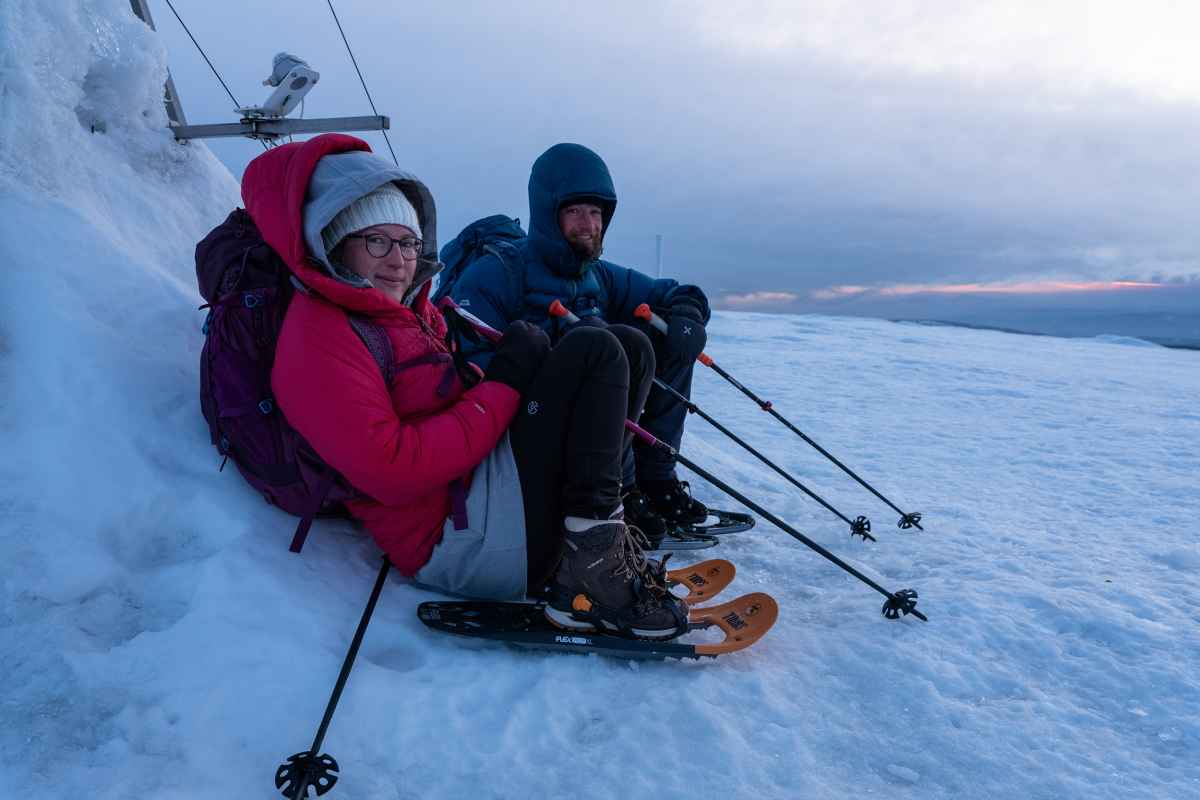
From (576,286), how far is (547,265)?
0.23 metres

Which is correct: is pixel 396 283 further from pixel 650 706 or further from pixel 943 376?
pixel 943 376

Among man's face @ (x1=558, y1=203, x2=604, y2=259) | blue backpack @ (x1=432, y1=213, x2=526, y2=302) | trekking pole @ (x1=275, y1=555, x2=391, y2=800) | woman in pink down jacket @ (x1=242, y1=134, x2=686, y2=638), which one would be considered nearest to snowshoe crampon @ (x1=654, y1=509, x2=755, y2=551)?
woman in pink down jacket @ (x1=242, y1=134, x2=686, y2=638)

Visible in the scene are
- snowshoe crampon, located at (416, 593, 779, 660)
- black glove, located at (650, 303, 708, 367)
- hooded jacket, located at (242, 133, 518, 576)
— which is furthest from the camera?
black glove, located at (650, 303, 708, 367)

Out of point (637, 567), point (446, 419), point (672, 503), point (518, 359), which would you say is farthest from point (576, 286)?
point (637, 567)

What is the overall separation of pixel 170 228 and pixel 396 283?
2169 millimetres

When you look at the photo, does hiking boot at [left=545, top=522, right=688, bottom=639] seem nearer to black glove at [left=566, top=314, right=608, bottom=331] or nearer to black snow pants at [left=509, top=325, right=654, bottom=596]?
black snow pants at [left=509, top=325, right=654, bottom=596]

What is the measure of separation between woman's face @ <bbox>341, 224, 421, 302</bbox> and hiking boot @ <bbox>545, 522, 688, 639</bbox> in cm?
126

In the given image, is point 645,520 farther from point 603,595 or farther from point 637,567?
point 603,595

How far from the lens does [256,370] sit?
2547 mm

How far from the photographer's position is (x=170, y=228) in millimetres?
3971

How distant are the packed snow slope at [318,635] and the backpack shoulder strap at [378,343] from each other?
2.62 ft

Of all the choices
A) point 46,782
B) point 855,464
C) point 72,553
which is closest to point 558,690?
point 46,782

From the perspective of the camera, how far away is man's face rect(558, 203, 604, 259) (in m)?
4.08

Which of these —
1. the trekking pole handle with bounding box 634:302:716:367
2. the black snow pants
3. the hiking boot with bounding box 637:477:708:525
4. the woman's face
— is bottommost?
the hiking boot with bounding box 637:477:708:525
